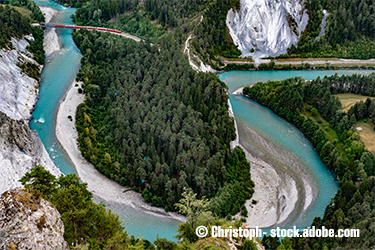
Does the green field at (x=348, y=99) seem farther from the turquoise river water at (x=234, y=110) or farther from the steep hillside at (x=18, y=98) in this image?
the steep hillside at (x=18, y=98)

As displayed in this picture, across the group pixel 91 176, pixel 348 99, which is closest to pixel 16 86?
pixel 91 176

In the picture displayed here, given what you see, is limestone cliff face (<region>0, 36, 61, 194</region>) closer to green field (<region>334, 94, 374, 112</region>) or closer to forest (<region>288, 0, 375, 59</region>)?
green field (<region>334, 94, 374, 112</region>)

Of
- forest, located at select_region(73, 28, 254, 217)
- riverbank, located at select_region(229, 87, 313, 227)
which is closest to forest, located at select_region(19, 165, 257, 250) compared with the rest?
forest, located at select_region(73, 28, 254, 217)

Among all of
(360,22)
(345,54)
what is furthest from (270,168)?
(360,22)

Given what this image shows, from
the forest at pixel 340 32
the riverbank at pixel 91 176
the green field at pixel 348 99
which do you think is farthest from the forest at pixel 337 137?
the forest at pixel 340 32

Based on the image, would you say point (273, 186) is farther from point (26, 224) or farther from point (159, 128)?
point (26, 224)

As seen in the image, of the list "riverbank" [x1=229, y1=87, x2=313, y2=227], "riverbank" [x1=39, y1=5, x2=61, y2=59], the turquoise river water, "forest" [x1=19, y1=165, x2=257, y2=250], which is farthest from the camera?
"riverbank" [x1=39, y1=5, x2=61, y2=59]
